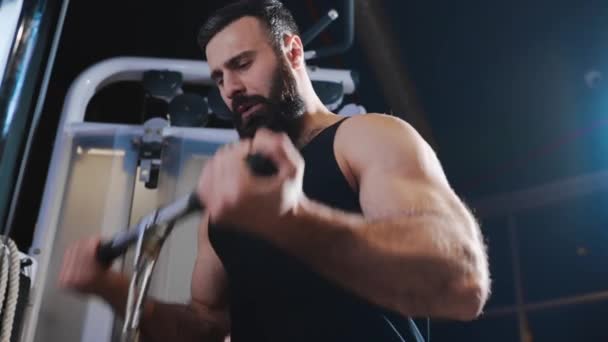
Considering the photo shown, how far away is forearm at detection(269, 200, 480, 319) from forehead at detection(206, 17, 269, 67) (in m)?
0.70

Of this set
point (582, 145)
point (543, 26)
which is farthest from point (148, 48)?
point (582, 145)

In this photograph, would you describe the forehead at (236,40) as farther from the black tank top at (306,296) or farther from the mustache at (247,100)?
the black tank top at (306,296)

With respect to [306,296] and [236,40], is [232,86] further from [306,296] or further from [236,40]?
[306,296]

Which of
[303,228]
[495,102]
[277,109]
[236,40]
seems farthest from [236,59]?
[495,102]

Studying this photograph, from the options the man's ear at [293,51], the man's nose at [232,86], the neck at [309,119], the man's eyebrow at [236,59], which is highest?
the man's ear at [293,51]

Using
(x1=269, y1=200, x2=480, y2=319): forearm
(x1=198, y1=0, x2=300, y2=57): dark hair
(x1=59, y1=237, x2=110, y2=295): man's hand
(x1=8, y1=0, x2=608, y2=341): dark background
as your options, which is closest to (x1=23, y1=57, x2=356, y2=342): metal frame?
(x1=198, y1=0, x2=300, y2=57): dark hair

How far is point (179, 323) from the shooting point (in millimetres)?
1210

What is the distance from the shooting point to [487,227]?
4.73 metres

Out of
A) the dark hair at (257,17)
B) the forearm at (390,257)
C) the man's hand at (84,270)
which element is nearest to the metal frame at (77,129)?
the dark hair at (257,17)

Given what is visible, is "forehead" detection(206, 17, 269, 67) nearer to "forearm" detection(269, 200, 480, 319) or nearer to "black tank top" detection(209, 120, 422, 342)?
"black tank top" detection(209, 120, 422, 342)

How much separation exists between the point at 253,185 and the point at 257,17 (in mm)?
874

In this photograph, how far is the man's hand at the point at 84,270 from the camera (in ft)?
3.07

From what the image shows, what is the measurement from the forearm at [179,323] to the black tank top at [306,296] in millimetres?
140

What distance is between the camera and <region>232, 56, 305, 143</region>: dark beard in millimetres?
1233
